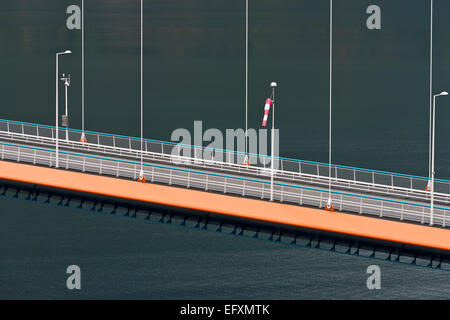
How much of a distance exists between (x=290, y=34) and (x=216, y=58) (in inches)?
1004

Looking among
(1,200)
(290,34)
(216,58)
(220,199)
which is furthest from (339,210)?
(290,34)

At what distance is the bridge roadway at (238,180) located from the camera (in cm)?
4841

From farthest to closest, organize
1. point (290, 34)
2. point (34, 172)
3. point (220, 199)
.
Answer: point (290, 34) < point (34, 172) < point (220, 199)

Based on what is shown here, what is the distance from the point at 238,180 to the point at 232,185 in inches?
85.4

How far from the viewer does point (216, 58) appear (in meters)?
170

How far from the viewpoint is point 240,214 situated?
1921 inches

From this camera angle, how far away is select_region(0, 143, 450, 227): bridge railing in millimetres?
47719

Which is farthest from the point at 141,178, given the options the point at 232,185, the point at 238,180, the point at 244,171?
the point at 244,171

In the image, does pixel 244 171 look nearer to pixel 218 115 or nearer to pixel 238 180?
pixel 238 180

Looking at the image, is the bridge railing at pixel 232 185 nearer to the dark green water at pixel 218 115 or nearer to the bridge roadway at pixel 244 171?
the bridge roadway at pixel 244 171

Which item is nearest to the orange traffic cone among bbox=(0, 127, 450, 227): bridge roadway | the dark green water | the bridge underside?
the bridge underside

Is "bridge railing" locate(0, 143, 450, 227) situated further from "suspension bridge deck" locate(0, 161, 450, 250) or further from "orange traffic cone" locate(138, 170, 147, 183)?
"suspension bridge deck" locate(0, 161, 450, 250)

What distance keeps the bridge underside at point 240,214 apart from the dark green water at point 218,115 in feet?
66.0
